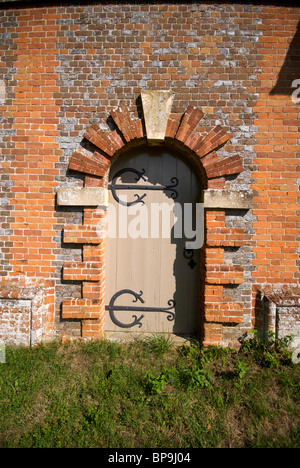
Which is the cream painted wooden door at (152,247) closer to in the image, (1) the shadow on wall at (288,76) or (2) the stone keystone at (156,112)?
(2) the stone keystone at (156,112)

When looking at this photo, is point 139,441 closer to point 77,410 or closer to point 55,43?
point 77,410

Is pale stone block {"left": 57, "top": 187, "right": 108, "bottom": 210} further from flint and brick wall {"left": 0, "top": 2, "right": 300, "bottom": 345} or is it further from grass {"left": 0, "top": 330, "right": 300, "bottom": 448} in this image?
grass {"left": 0, "top": 330, "right": 300, "bottom": 448}

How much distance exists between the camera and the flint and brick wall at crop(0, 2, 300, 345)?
3156 mm

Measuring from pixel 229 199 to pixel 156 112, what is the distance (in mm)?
1363

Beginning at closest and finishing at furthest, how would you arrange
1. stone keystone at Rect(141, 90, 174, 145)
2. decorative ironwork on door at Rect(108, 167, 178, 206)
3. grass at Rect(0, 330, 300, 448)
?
grass at Rect(0, 330, 300, 448)
stone keystone at Rect(141, 90, 174, 145)
decorative ironwork on door at Rect(108, 167, 178, 206)

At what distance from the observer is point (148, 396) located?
2.44m

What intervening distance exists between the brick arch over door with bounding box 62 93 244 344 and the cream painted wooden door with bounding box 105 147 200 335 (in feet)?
0.97

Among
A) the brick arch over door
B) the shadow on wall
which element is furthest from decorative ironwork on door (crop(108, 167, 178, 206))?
the shadow on wall

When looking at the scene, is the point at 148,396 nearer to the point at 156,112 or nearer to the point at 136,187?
the point at 136,187

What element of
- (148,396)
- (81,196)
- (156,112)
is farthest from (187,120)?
(148,396)

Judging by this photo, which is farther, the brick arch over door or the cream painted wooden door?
the cream painted wooden door

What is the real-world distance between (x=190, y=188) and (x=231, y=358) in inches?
83.8

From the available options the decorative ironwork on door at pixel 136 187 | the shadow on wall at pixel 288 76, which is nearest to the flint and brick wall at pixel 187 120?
Answer: the shadow on wall at pixel 288 76

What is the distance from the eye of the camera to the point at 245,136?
125 inches
